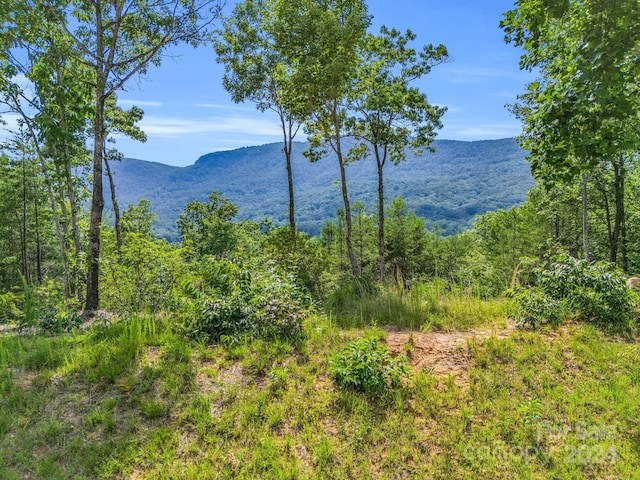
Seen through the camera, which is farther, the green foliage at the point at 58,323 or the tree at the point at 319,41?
the tree at the point at 319,41

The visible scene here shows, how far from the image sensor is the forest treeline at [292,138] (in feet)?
11.2

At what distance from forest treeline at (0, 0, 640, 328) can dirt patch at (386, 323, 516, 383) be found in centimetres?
128

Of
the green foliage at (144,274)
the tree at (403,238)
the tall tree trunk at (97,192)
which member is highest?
the tall tree trunk at (97,192)

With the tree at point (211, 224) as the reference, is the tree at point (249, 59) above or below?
above

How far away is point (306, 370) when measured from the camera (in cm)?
367

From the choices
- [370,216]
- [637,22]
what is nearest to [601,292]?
[637,22]

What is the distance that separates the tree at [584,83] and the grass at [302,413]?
6.67ft

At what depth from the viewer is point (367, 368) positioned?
340cm

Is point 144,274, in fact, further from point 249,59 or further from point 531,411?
point 249,59

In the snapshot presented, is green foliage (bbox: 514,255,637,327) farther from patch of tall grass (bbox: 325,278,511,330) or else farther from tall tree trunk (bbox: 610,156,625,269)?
tall tree trunk (bbox: 610,156,625,269)

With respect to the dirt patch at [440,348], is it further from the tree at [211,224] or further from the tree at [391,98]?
the tree at [211,224]

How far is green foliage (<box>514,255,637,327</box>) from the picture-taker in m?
4.40

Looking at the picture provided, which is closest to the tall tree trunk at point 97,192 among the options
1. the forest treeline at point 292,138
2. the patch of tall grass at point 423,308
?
the forest treeline at point 292,138

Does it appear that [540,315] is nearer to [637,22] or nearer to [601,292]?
[601,292]
